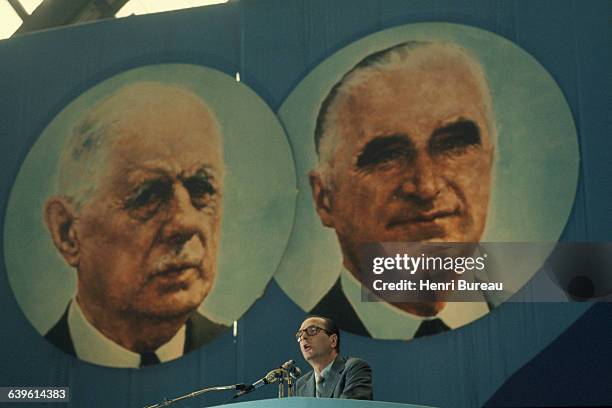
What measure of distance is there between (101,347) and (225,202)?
1263mm

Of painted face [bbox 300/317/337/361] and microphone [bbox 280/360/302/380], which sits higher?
painted face [bbox 300/317/337/361]

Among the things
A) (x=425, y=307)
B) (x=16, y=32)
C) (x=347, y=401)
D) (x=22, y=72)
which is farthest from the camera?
(x=16, y=32)

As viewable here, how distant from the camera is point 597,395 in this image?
5910mm

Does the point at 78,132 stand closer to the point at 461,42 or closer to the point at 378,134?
the point at 378,134

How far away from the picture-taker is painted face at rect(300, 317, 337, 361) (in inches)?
203

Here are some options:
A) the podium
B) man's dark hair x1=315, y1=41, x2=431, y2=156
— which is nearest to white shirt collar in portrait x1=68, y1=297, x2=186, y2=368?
man's dark hair x1=315, y1=41, x2=431, y2=156

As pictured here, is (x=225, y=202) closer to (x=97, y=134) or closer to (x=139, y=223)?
(x=139, y=223)

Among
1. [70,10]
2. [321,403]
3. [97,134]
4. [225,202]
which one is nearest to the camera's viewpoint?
[321,403]

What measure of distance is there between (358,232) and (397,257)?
0.31 m

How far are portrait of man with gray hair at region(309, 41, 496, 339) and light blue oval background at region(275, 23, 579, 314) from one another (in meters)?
0.06

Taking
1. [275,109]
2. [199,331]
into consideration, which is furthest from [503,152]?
[199,331]

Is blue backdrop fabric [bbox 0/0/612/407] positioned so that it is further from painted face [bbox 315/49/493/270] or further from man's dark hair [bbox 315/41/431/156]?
painted face [bbox 315/49/493/270]

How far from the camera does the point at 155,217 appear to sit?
705 centimetres

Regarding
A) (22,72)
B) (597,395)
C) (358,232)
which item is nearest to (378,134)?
(358,232)
